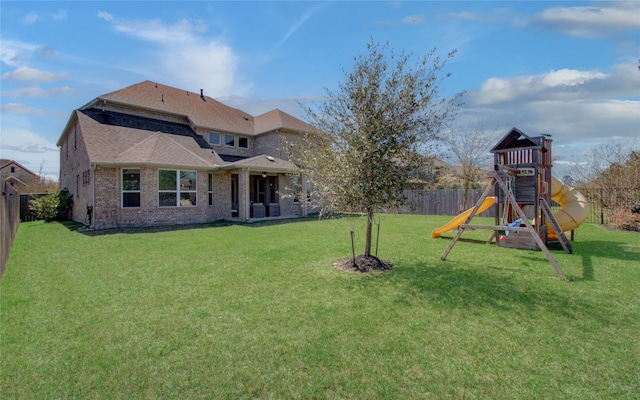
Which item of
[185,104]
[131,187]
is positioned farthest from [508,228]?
[185,104]

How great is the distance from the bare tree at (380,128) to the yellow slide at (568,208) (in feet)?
22.2

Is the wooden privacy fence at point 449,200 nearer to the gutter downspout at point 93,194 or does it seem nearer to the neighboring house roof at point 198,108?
the neighboring house roof at point 198,108

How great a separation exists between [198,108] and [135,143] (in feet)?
22.0

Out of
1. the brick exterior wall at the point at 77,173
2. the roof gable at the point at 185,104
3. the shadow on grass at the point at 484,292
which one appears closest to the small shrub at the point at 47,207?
the brick exterior wall at the point at 77,173

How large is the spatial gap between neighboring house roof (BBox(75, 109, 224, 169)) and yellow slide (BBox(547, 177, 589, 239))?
47.9 ft

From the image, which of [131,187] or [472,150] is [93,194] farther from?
[472,150]

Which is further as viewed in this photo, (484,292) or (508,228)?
(508,228)

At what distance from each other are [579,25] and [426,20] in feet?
16.3

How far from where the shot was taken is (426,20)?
22.9 ft

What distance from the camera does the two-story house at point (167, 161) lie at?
13.7 meters

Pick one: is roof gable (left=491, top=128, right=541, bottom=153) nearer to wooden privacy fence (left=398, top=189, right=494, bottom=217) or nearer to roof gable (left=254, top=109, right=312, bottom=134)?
wooden privacy fence (left=398, top=189, right=494, bottom=217)

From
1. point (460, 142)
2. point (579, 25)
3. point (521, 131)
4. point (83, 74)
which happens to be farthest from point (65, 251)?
point (460, 142)

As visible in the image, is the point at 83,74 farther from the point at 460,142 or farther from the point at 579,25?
the point at 460,142

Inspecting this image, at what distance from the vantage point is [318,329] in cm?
374
